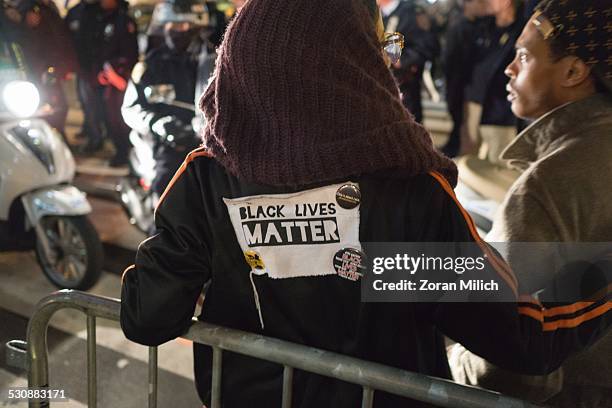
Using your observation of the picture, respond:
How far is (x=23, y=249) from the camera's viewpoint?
3682mm

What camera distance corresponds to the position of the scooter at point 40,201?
345 cm

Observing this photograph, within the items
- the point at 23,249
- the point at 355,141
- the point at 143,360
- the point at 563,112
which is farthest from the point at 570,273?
the point at 23,249

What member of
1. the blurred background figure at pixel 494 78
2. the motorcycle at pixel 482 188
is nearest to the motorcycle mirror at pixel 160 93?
the motorcycle at pixel 482 188

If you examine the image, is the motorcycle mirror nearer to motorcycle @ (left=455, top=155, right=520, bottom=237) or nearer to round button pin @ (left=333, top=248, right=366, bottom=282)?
motorcycle @ (left=455, top=155, right=520, bottom=237)

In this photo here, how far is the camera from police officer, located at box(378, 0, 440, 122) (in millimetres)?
5648

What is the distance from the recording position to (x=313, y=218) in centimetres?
109

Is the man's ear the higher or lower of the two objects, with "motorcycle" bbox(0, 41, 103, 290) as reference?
higher

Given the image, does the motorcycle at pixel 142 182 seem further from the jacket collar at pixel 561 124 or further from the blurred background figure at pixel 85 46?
the blurred background figure at pixel 85 46

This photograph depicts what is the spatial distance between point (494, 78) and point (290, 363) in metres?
3.60

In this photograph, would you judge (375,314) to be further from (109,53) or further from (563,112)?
(109,53)

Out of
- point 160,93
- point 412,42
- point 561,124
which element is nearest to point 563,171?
point 561,124

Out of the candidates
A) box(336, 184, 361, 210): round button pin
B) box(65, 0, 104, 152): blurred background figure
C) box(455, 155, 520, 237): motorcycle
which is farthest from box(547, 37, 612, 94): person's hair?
box(65, 0, 104, 152): blurred background figure

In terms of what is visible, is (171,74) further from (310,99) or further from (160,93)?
(310,99)

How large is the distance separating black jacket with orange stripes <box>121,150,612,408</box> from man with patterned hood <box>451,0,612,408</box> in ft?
0.60
